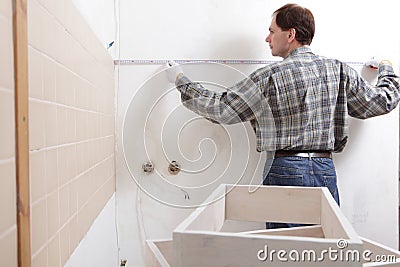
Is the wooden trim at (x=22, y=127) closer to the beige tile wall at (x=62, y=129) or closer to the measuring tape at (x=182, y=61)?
the beige tile wall at (x=62, y=129)

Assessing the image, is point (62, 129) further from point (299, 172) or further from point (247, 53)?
point (247, 53)

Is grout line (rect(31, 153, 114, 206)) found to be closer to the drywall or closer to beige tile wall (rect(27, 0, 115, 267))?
beige tile wall (rect(27, 0, 115, 267))

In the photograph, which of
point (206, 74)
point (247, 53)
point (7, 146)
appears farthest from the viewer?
point (247, 53)

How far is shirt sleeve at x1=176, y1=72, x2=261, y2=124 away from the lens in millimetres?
1704

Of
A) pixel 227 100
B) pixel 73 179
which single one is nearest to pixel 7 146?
pixel 73 179

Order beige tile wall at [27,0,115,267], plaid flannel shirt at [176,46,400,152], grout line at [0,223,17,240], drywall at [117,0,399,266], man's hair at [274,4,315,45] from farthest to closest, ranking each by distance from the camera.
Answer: drywall at [117,0,399,266]
man's hair at [274,4,315,45]
plaid flannel shirt at [176,46,400,152]
beige tile wall at [27,0,115,267]
grout line at [0,223,17,240]

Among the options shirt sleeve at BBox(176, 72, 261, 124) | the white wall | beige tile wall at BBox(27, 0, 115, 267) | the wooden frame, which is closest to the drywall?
the white wall

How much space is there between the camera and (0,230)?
0.57 meters

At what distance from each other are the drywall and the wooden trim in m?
1.17

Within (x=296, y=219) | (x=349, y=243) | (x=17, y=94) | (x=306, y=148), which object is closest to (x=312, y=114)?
(x=306, y=148)

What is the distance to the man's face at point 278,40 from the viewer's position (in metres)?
1.80

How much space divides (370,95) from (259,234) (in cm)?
109

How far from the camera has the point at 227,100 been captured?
1.71 m

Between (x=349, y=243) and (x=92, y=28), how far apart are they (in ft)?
3.27
